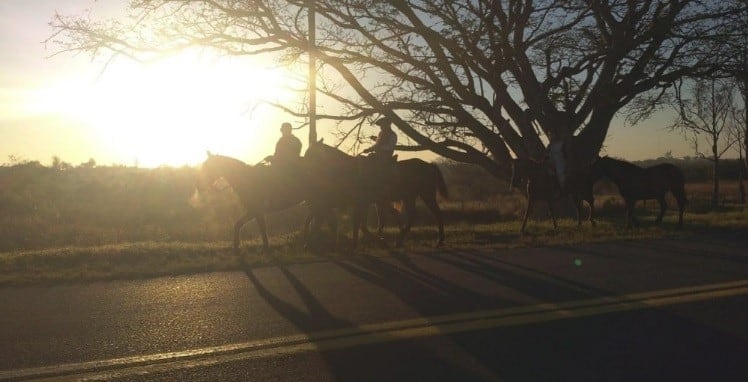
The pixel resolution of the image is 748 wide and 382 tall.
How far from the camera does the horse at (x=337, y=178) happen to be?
12.9m

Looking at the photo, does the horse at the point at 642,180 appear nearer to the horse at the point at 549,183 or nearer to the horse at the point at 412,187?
the horse at the point at 549,183

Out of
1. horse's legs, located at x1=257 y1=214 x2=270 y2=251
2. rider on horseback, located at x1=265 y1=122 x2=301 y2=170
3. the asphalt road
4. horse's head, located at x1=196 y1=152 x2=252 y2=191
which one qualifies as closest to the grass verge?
horse's legs, located at x1=257 y1=214 x2=270 y2=251

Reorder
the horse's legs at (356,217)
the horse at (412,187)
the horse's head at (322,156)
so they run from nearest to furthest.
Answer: the horse's legs at (356,217)
the horse's head at (322,156)
the horse at (412,187)

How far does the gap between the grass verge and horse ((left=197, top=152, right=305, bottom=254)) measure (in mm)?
799

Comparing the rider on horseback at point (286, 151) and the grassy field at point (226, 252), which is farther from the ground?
the rider on horseback at point (286, 151)

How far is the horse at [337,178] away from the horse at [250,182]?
0.43 metres

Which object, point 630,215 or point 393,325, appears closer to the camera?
point 393,325

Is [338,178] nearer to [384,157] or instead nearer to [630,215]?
[384,157]

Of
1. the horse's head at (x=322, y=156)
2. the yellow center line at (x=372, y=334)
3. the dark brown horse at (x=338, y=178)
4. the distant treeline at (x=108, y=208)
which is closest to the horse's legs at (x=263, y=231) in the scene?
the dark brown horse at (x=338, y=178)

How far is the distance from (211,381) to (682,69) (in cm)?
2034

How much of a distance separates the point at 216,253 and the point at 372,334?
6328 mm

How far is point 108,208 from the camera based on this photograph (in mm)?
29812

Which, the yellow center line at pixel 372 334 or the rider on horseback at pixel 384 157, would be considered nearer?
the yellow center line at pixel 372 334

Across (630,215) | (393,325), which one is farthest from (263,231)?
(630,215)
